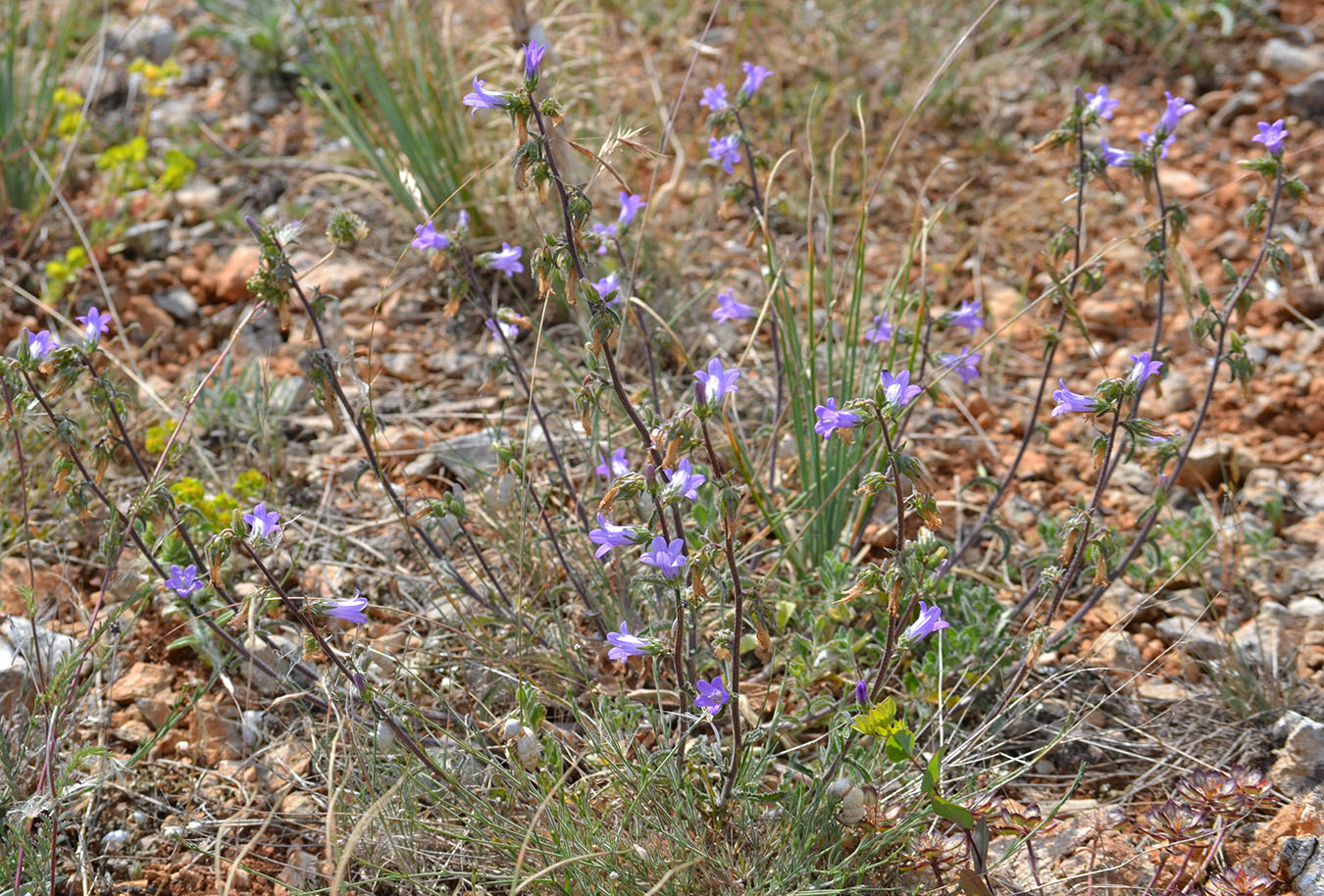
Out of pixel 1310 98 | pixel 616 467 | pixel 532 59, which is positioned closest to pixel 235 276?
pixel 616 467

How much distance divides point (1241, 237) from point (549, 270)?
3076mm

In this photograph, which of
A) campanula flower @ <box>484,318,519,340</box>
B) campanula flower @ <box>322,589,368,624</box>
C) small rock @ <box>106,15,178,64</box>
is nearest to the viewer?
campanula flower @ <box>322,589,368,624</box>

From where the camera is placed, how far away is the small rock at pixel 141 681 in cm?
248

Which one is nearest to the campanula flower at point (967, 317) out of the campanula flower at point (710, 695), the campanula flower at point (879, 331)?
the campanula flower at point (879, 331)

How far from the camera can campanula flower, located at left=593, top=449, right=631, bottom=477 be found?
83.6 inches

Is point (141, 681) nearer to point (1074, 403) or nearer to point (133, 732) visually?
point (133, 732)

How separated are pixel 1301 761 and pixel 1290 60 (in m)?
3.49

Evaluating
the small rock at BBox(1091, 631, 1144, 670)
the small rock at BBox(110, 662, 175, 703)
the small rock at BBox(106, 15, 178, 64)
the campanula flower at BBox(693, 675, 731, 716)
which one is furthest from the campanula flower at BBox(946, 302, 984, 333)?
the small rock at BBox(106, 15, 178, 64)

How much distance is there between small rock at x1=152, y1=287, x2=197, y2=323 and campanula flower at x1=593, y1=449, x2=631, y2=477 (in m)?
2.04

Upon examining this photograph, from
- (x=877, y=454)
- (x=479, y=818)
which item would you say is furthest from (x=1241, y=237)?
(x=479, y=818)

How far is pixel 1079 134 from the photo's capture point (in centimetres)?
231

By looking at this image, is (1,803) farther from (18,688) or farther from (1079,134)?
(1079,134)

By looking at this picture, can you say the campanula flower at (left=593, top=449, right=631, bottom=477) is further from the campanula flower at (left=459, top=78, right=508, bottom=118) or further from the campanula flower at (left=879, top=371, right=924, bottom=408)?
the campanula flower at (left=459, top=78, right=508, bottom=118)

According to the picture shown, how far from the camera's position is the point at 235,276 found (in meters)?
3.81
